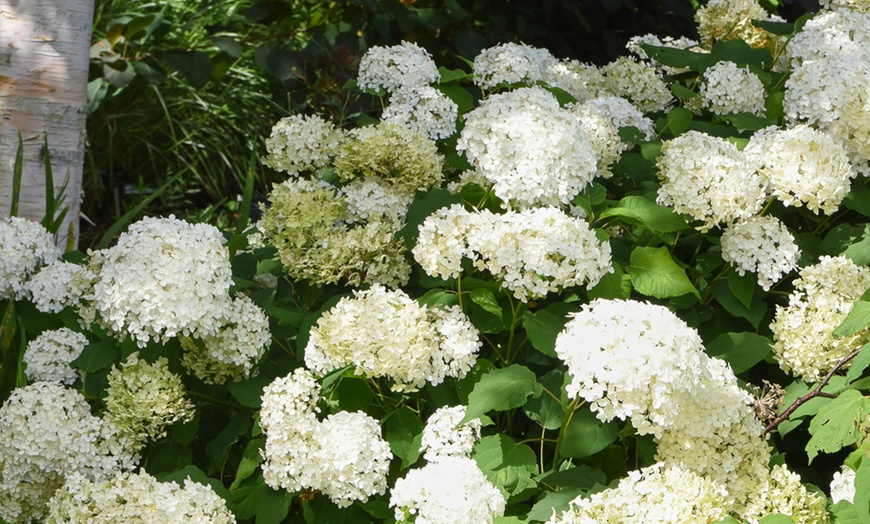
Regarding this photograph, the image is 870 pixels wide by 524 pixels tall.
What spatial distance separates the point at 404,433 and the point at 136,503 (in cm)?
53

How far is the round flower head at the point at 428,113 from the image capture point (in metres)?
2.44

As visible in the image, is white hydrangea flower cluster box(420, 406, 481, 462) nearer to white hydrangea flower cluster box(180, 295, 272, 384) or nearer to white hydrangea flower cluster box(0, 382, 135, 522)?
white hydrangea flower cluster box(180, 295, 272, 384)

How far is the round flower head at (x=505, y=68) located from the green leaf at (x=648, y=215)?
2.11 feet

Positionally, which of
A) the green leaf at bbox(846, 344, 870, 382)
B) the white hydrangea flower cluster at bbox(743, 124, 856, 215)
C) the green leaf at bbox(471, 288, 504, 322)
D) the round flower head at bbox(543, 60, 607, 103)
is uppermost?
the white hydrangea flower cluster at bbox(743, 124, 856, 215)

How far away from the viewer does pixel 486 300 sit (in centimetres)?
199

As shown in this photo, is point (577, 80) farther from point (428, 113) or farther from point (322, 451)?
point (322, 451)

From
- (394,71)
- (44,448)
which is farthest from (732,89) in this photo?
(44,448)

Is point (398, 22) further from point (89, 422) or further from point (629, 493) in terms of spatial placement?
point (629, 493)

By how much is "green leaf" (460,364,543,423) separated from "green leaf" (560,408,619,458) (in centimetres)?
10

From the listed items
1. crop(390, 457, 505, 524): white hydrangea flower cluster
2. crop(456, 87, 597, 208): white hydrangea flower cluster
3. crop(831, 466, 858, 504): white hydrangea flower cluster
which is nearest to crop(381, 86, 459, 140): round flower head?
crop(456, 87, 597, 208): white hydrangea flower cluster

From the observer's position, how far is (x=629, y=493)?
1.63 m

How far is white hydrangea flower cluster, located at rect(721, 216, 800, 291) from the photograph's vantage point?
2062 mm

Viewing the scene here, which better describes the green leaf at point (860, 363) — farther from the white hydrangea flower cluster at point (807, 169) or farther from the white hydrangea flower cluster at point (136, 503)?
the white hydrangea flower cluster at point (136, 503)

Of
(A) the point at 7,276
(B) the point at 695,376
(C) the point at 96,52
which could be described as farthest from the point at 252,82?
(B) the point at 695,376
